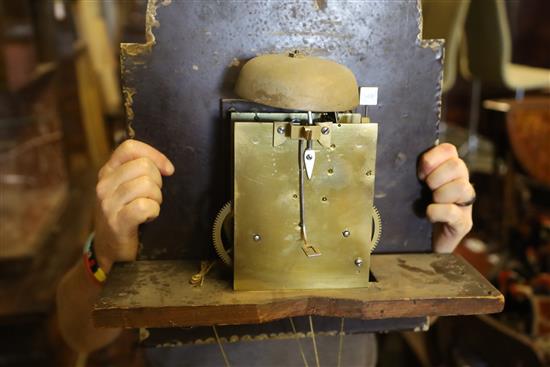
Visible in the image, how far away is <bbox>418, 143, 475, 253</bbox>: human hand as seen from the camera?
0.91 metres

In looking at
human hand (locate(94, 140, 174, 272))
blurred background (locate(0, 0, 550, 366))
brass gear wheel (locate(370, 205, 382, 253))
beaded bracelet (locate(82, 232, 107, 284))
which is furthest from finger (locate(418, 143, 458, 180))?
blurred background (locate(0, 0, 550, 366))

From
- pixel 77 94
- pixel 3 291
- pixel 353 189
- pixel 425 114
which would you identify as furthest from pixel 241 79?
pixel 77 94

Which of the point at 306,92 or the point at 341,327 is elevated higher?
the point at 306,92

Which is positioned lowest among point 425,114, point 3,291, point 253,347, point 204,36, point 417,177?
point 3,291

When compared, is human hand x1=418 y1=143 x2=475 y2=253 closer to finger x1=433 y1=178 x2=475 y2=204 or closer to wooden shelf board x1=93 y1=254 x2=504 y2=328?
finger x1=433 y1=178 x2=475 y2=204

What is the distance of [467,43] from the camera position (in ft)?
9.50

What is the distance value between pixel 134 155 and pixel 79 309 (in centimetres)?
39

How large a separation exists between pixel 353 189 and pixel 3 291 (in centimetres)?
179

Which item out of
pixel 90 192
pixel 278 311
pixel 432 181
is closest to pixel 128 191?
pixel 278 311

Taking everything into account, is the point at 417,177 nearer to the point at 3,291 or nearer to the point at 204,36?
the point at 204,36

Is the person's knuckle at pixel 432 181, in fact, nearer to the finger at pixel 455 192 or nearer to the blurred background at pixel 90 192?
the finger at pixel 455 192

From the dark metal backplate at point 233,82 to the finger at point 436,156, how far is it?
2 centimetres

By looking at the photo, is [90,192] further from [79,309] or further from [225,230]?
[225,230]

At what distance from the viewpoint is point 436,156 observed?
92cm
